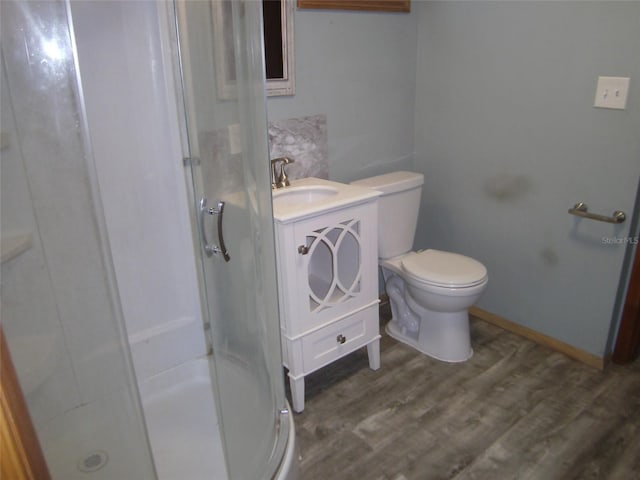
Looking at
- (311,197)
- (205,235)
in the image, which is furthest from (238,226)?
(311,197)

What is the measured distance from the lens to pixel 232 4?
49.4 inches

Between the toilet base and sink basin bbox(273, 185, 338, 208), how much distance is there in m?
0.86

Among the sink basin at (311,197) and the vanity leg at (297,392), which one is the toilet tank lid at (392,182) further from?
the vanity leg at (297,392)

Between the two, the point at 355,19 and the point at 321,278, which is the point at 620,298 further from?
the point at 355,19

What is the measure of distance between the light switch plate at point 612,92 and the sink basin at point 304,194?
1.10m

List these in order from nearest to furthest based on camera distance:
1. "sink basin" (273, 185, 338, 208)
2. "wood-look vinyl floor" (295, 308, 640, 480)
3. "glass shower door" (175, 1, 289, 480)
Answer: "glass shower door" (175, 1, 289, 480) < "wood-look vinyl floor" (295, 308, 640, 480) < "sink basin" (273, 185, 338, 208)

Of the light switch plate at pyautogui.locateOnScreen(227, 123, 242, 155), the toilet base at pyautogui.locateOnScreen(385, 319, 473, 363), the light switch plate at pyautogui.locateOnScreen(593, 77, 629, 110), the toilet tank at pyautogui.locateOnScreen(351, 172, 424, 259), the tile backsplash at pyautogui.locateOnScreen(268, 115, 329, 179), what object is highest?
the light switch plate at pyautogui.locateOnScreen(593, 77, 629, 110)

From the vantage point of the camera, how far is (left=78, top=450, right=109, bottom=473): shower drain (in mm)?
1103

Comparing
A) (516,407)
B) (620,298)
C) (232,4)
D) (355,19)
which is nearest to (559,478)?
(516,407)

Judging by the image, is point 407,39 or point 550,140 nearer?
point 550,140

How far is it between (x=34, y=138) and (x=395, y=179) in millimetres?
1629

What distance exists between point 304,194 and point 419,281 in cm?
65

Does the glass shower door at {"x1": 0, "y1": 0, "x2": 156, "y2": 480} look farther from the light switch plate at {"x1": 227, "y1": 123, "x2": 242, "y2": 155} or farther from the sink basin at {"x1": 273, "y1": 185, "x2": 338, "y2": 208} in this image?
the sink basin at {"x1": 273, "y1": 185, "x2": 338, "y2": 208}

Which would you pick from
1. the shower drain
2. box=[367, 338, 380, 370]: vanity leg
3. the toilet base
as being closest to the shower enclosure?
the shower drain
